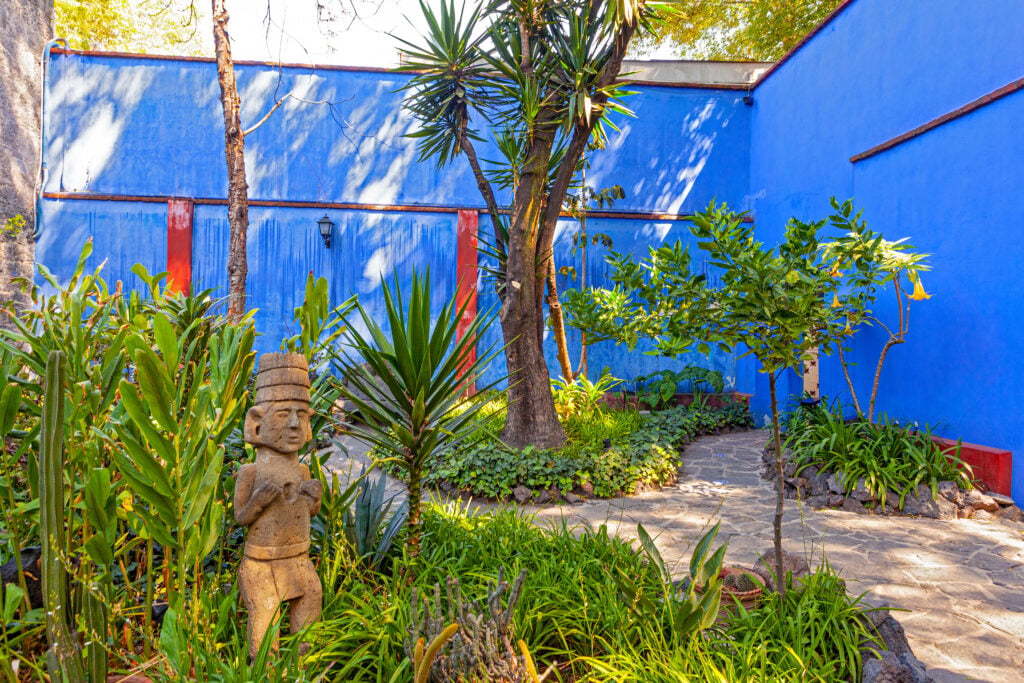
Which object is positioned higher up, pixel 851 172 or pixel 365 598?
pixel 851 172

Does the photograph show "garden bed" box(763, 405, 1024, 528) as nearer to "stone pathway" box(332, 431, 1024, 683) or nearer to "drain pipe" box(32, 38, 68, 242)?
"stone pathway" box(332, 431, 1024, 683)

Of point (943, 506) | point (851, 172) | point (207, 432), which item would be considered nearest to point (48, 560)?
point (207, 432)

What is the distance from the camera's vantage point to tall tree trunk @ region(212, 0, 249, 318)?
601 cm

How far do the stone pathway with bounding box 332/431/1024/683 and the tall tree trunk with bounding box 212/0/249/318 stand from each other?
2.82 m

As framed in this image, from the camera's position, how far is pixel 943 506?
15.1 ft

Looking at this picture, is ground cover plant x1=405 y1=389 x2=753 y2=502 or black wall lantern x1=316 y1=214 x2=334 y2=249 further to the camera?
black wall lantern x1=316 y1=214 x2=334 y2=249

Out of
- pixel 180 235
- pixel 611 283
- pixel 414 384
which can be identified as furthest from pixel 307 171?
pixel 414 384

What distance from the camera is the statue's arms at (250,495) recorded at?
1964 millimetres

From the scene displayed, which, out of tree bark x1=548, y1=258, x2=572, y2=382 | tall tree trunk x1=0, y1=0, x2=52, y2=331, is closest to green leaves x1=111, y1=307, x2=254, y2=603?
tree bark x1=548, y1=258, x2=572, y2=382

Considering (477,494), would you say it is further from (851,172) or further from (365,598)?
(851,172)

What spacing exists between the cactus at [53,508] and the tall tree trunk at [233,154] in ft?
15.6

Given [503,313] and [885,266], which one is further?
[503,313]

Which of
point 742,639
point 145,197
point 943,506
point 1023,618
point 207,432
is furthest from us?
point 145,197

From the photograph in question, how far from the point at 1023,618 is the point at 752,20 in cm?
1660
